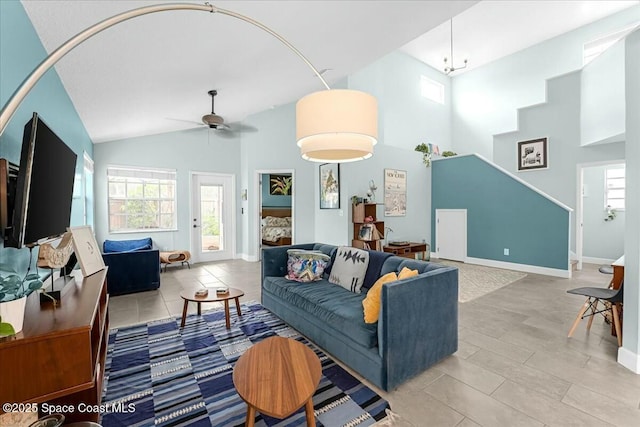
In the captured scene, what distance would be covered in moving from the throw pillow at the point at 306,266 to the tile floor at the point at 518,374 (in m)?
1.29

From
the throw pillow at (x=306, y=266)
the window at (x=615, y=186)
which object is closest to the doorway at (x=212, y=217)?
the throw pillow at (x=306, y=266)

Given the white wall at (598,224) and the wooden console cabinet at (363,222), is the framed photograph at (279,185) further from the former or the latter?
the white wall at (598,224)

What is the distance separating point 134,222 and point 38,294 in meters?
4.75

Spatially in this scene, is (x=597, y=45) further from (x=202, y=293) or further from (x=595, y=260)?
(x=202, y=293)

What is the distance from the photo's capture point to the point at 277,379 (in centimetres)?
150

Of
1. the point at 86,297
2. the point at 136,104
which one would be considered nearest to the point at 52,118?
the point at 136,104

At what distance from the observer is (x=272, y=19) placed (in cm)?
272

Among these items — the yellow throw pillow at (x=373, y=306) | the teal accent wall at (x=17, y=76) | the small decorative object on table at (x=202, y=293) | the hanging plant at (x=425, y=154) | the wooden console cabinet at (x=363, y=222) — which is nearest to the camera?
the teal accent wall at (x=17, y=76)

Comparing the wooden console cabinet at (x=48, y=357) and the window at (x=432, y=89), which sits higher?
the window at (x=432, y=89)

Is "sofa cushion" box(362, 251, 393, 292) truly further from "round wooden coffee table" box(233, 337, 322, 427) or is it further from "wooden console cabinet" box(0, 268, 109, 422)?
"wooden console cabinet" box(0, 268, 109, 422)

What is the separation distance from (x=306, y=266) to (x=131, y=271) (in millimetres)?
2850

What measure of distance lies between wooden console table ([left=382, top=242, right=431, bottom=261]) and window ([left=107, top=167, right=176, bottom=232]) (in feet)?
15.6

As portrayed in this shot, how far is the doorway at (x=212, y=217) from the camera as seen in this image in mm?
6609

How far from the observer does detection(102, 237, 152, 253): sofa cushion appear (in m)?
5.28
